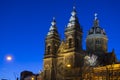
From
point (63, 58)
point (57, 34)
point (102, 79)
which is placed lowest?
point (102, 79)

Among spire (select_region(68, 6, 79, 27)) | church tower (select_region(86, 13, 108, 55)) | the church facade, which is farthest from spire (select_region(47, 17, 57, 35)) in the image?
church tower (select_region(86, 13, 108, 55))

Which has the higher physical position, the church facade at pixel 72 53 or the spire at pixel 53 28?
the spire at pixel 53 28

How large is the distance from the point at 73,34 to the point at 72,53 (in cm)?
642

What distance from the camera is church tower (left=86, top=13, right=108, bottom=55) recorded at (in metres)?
106

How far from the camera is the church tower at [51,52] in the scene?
98000mm

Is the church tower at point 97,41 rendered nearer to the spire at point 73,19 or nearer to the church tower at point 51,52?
the church tower at point 51,52

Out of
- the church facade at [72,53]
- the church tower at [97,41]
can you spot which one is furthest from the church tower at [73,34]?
the church tower at [97,41]

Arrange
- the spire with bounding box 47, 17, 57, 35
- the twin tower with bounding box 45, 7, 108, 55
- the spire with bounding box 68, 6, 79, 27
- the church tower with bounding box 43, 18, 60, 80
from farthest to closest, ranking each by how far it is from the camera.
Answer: the spire with bounding box 47, 17, 57, 35
the church tower with bounding box 43, 18, 60, 80
the spire with bounding box 68, 6, 79, 27
the twin tower with bounding box 45, 7, 108, 55

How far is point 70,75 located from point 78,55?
6.80 metres

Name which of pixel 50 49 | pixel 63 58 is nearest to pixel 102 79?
pixel 63 58

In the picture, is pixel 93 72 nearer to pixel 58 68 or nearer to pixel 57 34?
A: pixel 58 68

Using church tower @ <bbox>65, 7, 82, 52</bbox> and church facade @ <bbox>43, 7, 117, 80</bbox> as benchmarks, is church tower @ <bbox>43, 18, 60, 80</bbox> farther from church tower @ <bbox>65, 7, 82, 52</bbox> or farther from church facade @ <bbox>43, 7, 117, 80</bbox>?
church tower @ <bbox>65, 7, 82, 52</bbox>

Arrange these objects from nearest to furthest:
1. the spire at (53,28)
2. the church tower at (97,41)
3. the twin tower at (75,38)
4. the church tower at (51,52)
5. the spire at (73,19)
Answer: the twin tower at (75,38), the spire at (73,19), the church tower at (51,52), the spire at (53,28), the church tower at (97,41)

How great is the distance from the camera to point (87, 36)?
362 feet
